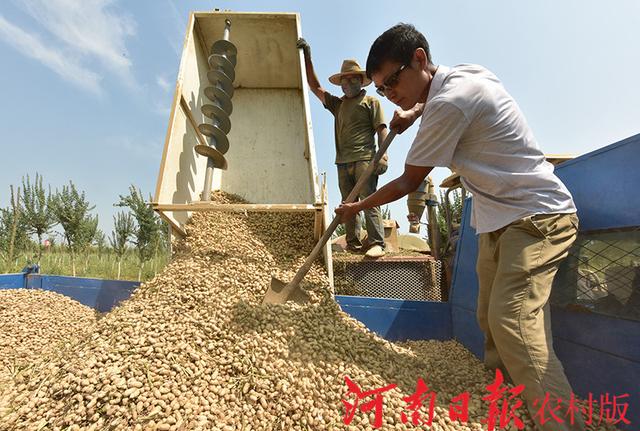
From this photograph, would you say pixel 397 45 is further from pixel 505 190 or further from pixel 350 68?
pixel 350 68

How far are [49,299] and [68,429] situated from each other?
7.17ft

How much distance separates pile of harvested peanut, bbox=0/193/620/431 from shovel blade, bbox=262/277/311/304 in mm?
75

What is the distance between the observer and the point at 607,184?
1470 mm

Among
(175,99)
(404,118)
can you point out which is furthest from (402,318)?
(175,99)

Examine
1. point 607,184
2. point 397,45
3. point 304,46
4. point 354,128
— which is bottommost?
point 607,184

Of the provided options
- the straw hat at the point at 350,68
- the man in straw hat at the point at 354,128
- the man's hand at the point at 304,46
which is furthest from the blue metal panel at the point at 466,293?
the man's hand at the point at 304,46

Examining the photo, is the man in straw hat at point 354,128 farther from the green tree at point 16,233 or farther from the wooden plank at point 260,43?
the green tree at point 16,233

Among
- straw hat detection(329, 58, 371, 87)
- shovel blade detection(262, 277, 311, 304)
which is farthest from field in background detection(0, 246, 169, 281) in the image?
shovel blade detection(262, 277, 311, 304)

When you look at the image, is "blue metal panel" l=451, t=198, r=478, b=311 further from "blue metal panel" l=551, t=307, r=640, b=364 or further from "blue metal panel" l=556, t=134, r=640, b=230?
"blue metal panel" l=556, t=134, r=640, b=230

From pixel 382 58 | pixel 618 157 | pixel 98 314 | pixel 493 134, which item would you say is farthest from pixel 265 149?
pixel 618 157

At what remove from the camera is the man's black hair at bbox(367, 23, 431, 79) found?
5.37 feet

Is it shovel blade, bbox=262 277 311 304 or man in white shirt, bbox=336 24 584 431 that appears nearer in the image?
man in white shirt, bbox=336 24 584 431

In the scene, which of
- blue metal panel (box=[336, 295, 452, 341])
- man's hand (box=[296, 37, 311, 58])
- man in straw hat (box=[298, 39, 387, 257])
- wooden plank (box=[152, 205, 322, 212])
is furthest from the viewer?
man in straw hat (box=[298, 39, 387, 257])

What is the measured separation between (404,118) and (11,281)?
384 cm
